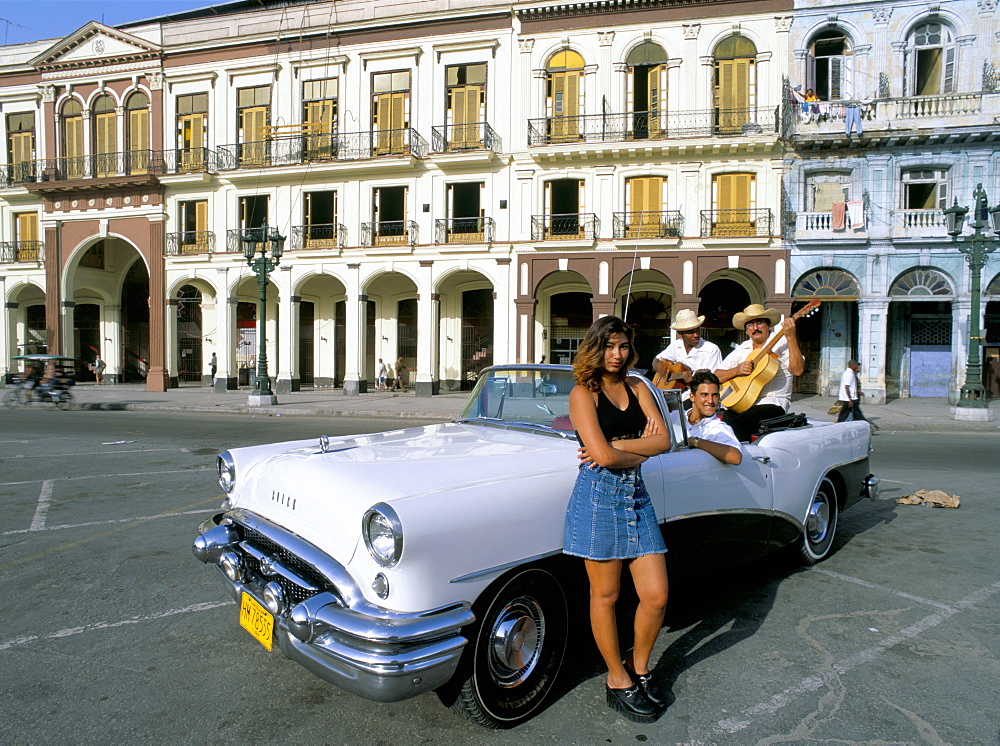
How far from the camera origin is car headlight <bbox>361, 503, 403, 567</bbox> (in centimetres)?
232

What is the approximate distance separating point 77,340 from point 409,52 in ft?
65.9

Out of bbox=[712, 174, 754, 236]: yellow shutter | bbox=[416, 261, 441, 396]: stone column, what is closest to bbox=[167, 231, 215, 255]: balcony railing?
bbox=[416, 261, 441, 396]: stone column

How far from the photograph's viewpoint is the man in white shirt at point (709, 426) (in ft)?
11.6

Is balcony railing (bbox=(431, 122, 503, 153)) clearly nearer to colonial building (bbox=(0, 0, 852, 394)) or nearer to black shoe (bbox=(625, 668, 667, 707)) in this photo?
colonial building (bbox=(0, 0, 852, 394))

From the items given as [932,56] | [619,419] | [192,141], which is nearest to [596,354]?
[619,419]

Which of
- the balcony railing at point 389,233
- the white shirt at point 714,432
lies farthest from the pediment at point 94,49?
the white shirt at point 714,432

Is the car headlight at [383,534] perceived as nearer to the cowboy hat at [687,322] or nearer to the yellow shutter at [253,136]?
the cowboy hat at [687,322]

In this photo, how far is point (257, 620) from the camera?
2.69 m

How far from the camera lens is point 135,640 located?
11.1ft

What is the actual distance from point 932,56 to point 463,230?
52.9ft

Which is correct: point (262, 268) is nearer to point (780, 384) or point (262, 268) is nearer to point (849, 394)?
point (849, 394)

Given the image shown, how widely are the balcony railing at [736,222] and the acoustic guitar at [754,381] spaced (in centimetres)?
1762

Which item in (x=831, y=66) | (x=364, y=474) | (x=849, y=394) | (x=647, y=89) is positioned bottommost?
(x=849, y=394)

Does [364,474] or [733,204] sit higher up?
[733,204]
